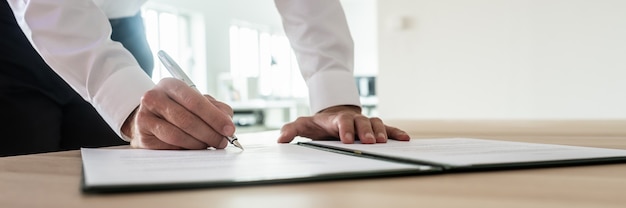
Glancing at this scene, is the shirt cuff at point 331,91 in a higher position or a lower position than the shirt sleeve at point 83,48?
lower

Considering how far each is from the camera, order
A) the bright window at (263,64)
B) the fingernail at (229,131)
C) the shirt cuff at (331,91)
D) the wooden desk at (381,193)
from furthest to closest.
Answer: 1. the bright window at (263,64)
2. the shirt cuff at (331,91)
3. the fingernail at (229,131)
4. the wooden desk at (381,193)

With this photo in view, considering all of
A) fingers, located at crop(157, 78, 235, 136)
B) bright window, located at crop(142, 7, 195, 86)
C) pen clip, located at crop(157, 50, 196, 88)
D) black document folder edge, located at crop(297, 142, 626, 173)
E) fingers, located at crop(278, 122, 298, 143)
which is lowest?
fingers, located at crop(278, 122, 298, 143)

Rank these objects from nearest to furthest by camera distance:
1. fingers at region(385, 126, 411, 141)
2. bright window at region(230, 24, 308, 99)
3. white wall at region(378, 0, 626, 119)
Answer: fingers at region(385, 126, 411, 141) → white wall at region(378, 0, 626, 119) → bright window at region(230, 24, 308, 99)

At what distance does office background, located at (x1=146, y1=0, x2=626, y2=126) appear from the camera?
3053mm

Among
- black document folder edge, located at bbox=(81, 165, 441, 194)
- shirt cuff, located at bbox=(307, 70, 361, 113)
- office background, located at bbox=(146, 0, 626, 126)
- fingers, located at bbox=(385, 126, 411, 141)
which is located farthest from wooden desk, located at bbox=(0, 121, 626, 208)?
office background, located at bbox=(146, 0, 626, 126)

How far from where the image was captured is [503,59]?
332 cm

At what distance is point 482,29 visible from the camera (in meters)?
3.36

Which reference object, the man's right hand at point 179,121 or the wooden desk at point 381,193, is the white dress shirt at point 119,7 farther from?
the wooden desk at point 381,193

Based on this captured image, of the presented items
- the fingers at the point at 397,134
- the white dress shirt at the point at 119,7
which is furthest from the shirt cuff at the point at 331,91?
the white dress shirt at the point at 119,7

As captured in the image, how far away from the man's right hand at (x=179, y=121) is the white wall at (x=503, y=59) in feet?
9.50

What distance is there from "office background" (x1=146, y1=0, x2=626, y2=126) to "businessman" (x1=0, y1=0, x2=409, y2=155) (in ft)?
6.86

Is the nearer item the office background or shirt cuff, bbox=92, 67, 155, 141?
shirt cuff, bbox=92, 67, 155, 141

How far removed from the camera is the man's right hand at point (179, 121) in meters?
0.67

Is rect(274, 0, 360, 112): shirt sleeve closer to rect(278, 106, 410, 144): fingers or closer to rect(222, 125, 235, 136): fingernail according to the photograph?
rect(278, 106, 410, 144): fingers
